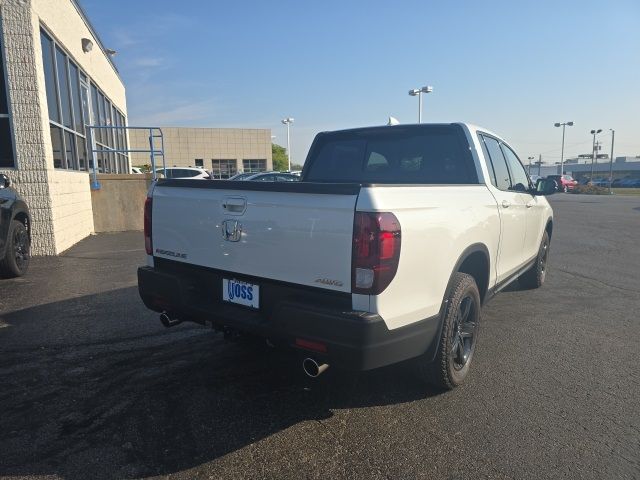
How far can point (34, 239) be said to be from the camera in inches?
330

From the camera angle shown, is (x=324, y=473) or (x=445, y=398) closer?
(x=324, y=473)

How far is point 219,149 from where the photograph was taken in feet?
172

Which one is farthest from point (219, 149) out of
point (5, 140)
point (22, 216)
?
point (22, 216)

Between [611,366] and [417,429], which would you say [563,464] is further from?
[611,366]

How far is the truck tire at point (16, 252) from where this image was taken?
21.0ft

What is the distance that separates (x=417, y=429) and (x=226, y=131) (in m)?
52.5

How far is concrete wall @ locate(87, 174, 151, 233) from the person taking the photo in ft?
39.0

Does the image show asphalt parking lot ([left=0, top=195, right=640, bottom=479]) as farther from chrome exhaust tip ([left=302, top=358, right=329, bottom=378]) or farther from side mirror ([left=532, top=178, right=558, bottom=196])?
side mirror ([left=532, top=178, right=558, bottom=196])

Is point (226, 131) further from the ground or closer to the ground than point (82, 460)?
further from the ground

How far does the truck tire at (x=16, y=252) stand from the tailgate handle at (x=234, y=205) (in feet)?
16.0

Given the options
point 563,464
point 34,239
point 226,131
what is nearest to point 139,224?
point 34,239

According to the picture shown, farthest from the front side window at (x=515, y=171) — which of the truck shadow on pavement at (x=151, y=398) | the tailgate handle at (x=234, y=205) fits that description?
the tailgate handle at (x=234, y=205)

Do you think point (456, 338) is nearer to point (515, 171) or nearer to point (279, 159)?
point (515, 171)

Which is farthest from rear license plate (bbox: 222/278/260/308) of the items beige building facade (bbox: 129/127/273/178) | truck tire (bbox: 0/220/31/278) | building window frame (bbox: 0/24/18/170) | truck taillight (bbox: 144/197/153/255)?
beige building facade (bbox: 129/127/273/178)
